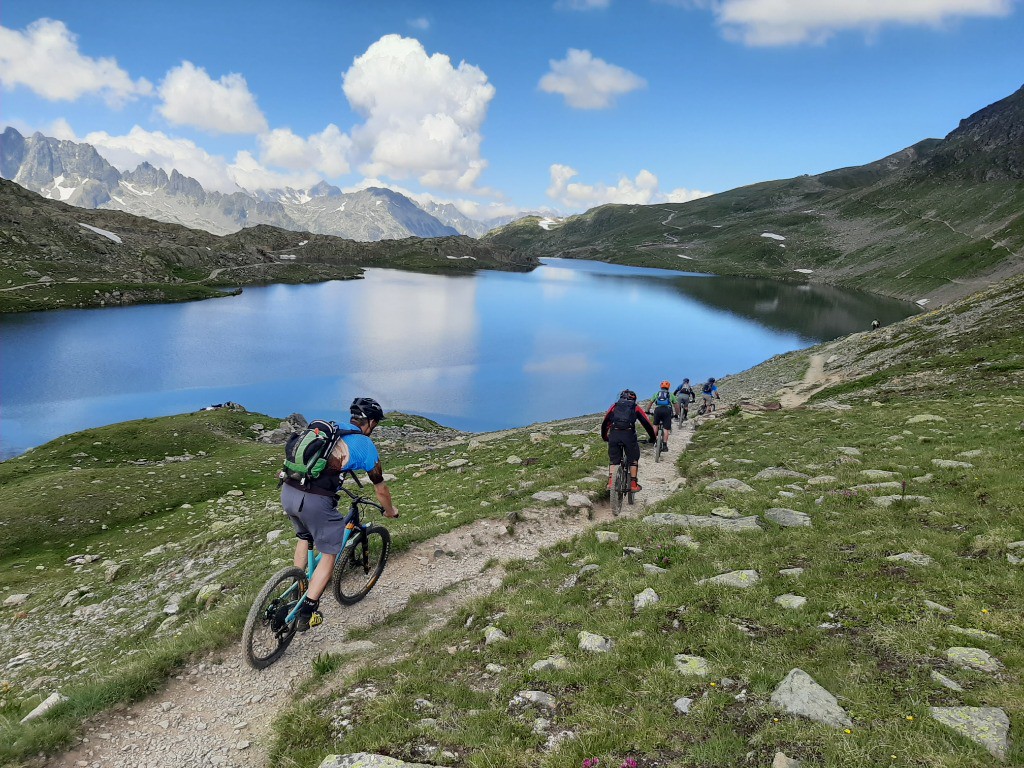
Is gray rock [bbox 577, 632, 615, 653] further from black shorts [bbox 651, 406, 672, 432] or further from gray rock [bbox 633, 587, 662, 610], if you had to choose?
black shorts [bbox 651, 406, 672, 432]

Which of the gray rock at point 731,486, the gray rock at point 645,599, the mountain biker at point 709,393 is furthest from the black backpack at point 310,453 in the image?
the mountain biker at point 709,393

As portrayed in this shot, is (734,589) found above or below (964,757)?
below

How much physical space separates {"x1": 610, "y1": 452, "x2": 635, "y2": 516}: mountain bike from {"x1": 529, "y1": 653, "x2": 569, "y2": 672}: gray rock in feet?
29.7

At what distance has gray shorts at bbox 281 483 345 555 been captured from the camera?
9008 mm

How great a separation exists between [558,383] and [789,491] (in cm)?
5483

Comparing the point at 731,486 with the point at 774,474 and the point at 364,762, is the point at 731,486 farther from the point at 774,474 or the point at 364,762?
the point at 364,762

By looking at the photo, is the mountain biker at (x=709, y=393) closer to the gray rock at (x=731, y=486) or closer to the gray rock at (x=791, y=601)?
the gray rock at (x=731, y=486)

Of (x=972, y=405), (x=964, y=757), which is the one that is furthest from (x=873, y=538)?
(x=972, y=405)

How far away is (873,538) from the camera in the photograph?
11.0 meters

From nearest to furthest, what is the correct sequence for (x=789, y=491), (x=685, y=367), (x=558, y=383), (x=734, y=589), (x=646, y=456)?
(x=734, y=589)
(x=789, y=491)
(x=646, y=456)
(x=558, y=383)
(x=685, y=367)

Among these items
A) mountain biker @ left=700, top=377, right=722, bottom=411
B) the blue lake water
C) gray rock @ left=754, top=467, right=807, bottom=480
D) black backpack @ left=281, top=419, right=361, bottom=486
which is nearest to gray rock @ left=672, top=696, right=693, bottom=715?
black backpack @ left=281, top=419, right=361, bottom=486

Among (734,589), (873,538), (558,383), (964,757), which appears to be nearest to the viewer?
(964,757)

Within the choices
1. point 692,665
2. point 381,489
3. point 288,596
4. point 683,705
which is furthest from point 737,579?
point 288,596

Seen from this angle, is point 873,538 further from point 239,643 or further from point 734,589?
point 239,643
